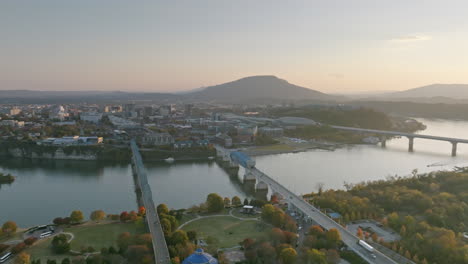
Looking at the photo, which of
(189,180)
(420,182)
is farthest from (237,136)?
(420,182)

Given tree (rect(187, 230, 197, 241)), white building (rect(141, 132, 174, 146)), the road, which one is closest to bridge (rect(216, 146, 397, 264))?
the road

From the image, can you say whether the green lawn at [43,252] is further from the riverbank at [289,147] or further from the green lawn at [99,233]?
the riverbank at [289,147]

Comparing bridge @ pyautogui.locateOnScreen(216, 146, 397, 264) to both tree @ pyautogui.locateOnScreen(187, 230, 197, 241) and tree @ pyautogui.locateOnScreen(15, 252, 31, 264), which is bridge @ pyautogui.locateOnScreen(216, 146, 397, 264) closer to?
tree @ pyautogui.locateOnScreen(187, 230, 197, 241)

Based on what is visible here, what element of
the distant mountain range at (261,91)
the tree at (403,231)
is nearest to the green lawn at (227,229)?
the tree at (403,231)

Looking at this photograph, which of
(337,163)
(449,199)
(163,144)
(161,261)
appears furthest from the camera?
(163,144)

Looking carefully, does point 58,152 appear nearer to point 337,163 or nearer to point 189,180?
point 189,180

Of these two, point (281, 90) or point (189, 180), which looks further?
point (281, 90)
